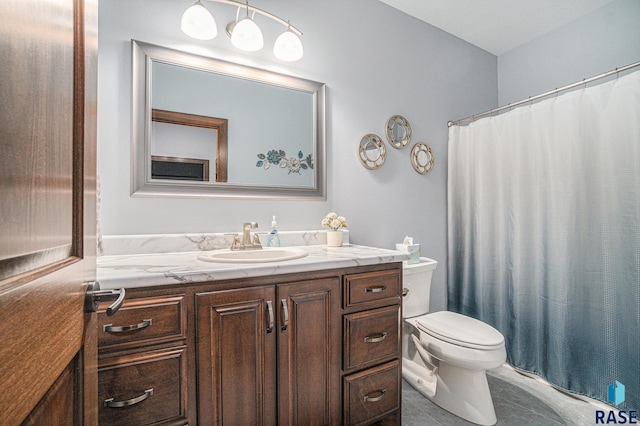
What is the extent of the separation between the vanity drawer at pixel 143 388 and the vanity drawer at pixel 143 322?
0.16ft

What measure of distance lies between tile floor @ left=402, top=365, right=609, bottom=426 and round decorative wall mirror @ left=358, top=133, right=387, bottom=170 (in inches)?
59.5

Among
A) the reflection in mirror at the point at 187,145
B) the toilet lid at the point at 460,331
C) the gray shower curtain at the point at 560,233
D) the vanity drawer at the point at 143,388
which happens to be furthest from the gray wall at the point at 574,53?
the vanity drawer at the point at 143,388

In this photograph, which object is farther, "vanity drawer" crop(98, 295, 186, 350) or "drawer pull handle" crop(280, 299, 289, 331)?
"drawer pull handle" crop(280, 299, 289, 331)

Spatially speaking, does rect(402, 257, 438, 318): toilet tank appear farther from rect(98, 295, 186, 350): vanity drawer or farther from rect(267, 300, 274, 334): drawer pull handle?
rect(98, 295, 186, 350): vanity drawer

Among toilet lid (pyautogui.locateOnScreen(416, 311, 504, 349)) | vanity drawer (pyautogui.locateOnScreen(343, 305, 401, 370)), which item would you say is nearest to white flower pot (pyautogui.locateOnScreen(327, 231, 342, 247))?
vanity drawer (pyautogui.locateOnScreen(343, 305, 401, 370))

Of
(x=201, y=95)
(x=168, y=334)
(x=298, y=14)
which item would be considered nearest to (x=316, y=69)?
(x=298, y=14)

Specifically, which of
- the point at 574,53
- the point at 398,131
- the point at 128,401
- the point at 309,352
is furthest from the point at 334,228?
the point at 574,53

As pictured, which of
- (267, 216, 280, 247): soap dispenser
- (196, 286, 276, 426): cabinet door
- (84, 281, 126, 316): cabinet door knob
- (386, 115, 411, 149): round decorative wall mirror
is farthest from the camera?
(386, 115, 411, 149): round decorative wall mirror

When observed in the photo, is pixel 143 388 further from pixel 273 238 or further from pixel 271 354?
pixel 273 238

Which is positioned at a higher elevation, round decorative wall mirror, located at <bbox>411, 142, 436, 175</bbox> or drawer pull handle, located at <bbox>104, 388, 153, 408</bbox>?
round decorative wall mirror, located at <bbox>411, 142, 436, 175</bbox>

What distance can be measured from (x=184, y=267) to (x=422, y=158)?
1973 mm

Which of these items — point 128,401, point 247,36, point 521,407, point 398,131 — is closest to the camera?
point 128,401

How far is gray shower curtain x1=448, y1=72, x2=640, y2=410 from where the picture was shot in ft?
5.50

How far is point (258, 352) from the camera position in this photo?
1146 millimetres
